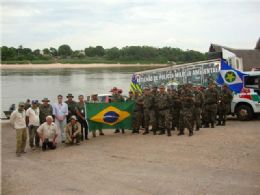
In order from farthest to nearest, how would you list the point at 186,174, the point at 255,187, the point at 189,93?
the point at 189,93, the point at 186,174, the point at 255,187

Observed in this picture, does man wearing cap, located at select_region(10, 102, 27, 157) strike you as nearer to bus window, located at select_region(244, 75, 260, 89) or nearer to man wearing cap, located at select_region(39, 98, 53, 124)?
man wearing cap, located at select_region(39, 98, 53, 124)

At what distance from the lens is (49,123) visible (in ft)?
38.7

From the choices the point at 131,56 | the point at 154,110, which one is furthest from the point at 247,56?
the point at 131,56

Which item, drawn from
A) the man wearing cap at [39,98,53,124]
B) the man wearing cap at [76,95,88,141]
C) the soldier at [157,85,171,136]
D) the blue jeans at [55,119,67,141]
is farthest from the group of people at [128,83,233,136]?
the man wearing cap at [39,98,53,124]

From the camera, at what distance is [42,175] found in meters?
8.89

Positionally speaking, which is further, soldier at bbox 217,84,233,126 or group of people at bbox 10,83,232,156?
soldier at bbox 217,84,233,126

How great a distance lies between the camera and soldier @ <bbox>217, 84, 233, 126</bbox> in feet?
47.8

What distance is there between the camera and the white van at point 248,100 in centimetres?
1557

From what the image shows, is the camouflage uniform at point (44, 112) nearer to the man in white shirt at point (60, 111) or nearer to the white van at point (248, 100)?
the man in white shirt at point (60, 111)

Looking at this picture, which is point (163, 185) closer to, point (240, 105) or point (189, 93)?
point (189, 93)

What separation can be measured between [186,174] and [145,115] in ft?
17.4

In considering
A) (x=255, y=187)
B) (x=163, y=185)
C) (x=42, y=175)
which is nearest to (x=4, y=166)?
(x=42, y=175)

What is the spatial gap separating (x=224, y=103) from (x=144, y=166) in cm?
635

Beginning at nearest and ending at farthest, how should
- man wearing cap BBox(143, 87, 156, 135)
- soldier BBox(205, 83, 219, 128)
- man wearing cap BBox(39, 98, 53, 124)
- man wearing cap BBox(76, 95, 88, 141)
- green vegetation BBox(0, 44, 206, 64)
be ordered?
man wearing cap BBox(39, 98, 53, 124) → man wearing cap BBox(76, 95, 88, 141) → man wearing cap BBox(143, 87, 156, 135) → soldier BBox(205, 83, 219, 128) → green vegetation BBox(0, 44, 206, 64)
